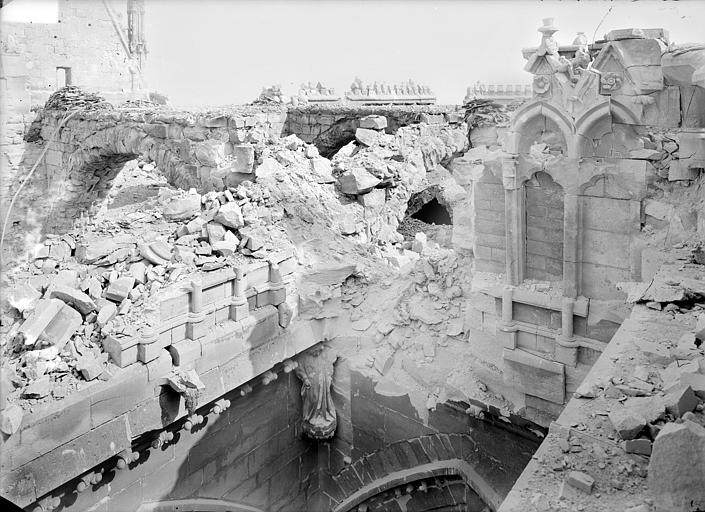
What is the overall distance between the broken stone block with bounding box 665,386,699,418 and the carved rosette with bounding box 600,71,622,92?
385 cm

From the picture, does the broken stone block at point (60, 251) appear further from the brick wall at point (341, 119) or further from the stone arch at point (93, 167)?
the brick wall at point (341, 119)

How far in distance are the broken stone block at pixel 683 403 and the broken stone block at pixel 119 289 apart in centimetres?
540

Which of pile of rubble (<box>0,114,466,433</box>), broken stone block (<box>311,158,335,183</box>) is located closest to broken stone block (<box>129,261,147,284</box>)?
pile of rubble (<box>0,114,466,433</box>)

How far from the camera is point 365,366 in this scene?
8.43 m

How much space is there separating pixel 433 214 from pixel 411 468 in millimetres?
11346

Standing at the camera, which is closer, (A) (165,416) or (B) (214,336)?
(A) (165,416)

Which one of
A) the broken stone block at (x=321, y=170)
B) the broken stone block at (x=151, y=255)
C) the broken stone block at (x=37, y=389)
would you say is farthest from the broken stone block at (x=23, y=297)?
the broken stone block at (x=321, y=170)

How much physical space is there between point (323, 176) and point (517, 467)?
5.24 m

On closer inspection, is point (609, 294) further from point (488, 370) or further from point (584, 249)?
point (488, 370)

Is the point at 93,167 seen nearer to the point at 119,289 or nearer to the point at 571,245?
the point at 119,289

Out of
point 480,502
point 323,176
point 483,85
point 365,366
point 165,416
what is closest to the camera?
point 165,416

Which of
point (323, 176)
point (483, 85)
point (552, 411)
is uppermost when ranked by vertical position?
point (483, 85)

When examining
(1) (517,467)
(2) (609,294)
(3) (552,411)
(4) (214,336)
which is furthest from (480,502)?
(4) (214,336)

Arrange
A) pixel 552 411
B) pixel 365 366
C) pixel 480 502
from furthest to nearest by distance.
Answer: pixel 365 366
pixel 480 502
pixel 552 411
